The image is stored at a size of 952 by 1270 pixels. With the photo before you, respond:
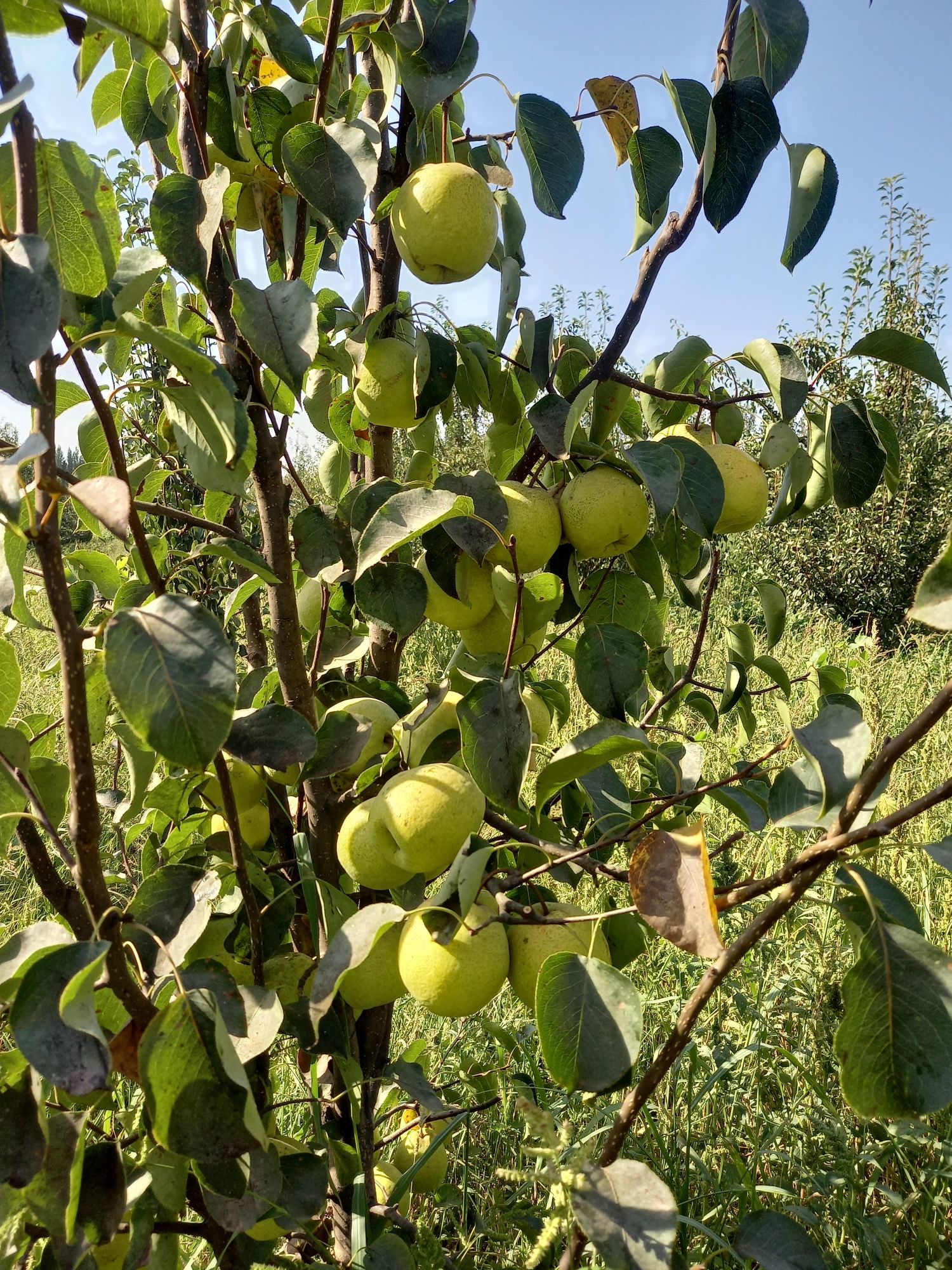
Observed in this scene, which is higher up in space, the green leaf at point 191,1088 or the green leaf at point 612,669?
the green leaf at point 612,669

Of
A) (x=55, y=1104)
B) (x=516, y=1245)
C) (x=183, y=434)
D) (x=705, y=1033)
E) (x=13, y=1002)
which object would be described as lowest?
(x=516, y=1245)

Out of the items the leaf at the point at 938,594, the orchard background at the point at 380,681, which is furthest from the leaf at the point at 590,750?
the leaf at the point at 938,594

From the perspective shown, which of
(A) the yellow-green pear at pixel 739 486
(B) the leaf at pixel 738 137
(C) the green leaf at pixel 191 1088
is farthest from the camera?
(A) the yellow-green pear at pixel 739 486

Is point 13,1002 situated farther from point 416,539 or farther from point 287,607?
point 416,539

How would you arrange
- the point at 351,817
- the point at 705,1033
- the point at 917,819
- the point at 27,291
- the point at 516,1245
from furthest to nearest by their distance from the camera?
the point at 917,819
the point at 705,1033
the point at 516,1245
the point at 351,817
the point at 27,291

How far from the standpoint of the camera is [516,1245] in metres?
1.26

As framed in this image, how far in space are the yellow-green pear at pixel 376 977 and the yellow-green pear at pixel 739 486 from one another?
48cm

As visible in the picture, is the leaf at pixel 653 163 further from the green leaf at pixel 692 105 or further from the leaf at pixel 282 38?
the leaf at pixel 282 38

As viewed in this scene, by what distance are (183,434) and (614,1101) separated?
1.28 meters

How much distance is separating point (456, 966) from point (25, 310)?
524 mm

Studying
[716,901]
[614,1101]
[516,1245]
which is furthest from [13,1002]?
[614,1101]

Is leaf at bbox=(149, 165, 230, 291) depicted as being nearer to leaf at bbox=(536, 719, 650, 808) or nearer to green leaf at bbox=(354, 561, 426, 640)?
green leaf at bbox=(354, 561, 426, 640)

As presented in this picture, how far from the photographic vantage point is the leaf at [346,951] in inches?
23.7

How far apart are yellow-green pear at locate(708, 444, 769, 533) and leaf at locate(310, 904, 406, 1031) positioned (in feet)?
1.55
